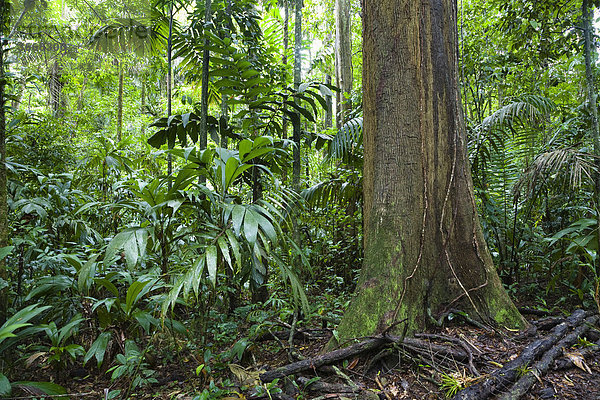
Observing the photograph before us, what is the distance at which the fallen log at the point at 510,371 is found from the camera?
5.43 feet

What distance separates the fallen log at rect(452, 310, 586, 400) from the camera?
65.1 inches

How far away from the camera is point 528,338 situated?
7.11 ft

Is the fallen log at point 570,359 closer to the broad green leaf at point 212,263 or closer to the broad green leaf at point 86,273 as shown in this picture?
the broad green leaf at point 212,263

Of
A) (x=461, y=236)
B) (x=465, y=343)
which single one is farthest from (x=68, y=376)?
(x=461, y=236)

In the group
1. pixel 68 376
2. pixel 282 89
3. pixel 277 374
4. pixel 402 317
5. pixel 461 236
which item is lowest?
pixel 68 376

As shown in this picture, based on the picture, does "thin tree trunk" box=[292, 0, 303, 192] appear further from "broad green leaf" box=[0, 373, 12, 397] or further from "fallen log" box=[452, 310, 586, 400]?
"broad green leaf" box=[0, 373, 12, 397]

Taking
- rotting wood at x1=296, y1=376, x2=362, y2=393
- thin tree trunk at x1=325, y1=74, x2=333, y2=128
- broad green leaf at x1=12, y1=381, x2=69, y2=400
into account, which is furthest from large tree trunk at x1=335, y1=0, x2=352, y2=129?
broad green leaf at x1=12, y1=381, x2=69, y2=400

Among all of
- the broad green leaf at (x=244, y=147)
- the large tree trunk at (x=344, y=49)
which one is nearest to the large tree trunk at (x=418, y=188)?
the broad green leaf at (x=244, y=147)

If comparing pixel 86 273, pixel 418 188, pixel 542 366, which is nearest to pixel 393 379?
pixel 542 366

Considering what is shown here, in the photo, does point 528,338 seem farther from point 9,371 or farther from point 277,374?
point 9,371

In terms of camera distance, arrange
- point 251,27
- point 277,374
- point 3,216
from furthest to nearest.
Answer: point 251,27, point 3,216, point 277,374

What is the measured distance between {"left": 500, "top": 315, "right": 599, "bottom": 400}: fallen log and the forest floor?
3cm

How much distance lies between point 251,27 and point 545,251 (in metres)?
3.85

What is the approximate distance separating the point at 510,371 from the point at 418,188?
1.09 m
